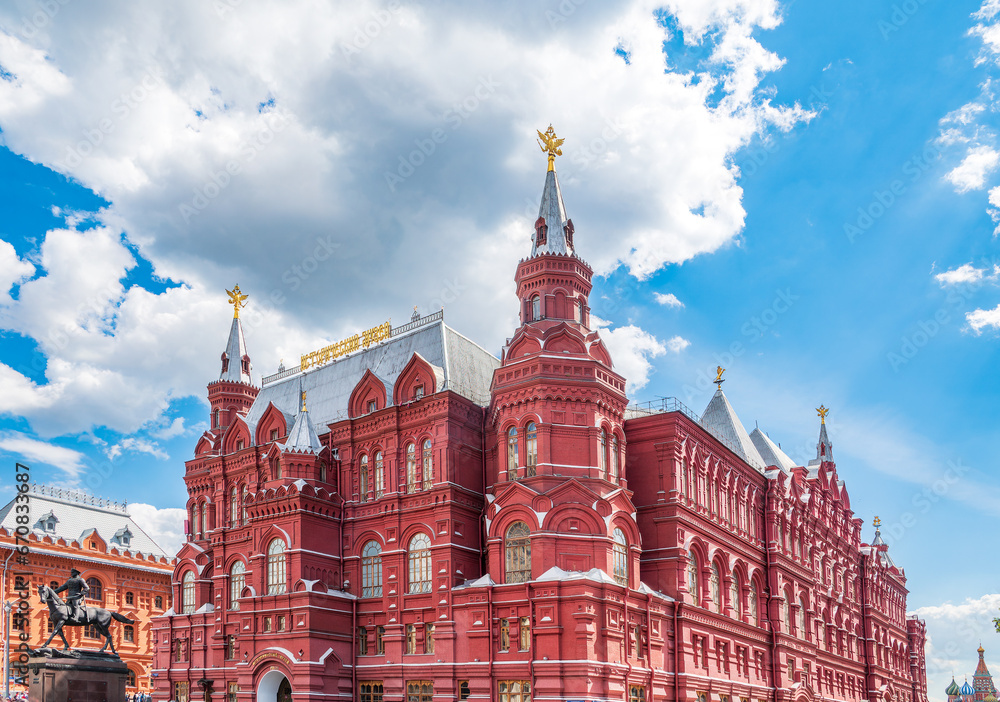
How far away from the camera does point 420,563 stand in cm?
4231

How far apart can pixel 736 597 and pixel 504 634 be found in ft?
54.8

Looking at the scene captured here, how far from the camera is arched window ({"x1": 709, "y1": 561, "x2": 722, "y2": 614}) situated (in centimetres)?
4641

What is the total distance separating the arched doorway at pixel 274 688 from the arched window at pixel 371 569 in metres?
5.20

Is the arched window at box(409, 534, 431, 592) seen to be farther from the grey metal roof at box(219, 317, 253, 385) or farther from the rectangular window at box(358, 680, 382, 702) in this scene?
the grey metal roof at box(219, 317, 253, 385)

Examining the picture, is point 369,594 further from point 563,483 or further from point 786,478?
point 786,478

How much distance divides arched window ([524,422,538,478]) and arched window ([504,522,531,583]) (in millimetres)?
2416

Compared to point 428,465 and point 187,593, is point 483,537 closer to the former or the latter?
point 428,465

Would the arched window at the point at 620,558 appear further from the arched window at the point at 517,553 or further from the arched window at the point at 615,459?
the arched window at the point at 517,553

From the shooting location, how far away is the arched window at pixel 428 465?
4297 centimetres

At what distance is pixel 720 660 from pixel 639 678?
877cm

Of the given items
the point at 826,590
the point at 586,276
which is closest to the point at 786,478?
the point at 826,590

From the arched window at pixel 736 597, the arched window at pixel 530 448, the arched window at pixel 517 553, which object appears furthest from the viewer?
the arched window at pixel 736 597

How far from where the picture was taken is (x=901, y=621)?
91.0 m

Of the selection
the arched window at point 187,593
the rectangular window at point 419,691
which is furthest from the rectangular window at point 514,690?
the arched window at point 187,593
